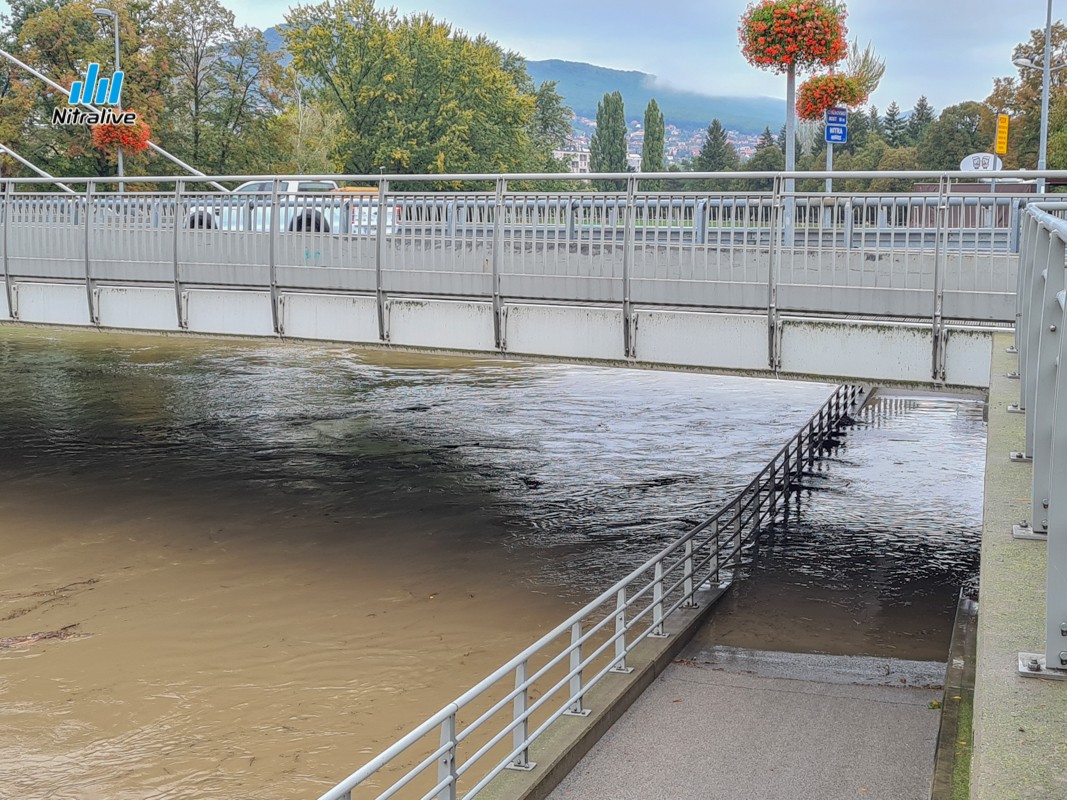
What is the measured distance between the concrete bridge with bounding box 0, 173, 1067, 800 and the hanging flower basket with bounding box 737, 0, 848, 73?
5946mm

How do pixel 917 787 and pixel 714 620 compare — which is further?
pixel 714 620

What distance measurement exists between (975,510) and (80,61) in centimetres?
3779

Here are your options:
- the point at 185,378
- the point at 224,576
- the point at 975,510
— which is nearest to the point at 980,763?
the point at 224,576

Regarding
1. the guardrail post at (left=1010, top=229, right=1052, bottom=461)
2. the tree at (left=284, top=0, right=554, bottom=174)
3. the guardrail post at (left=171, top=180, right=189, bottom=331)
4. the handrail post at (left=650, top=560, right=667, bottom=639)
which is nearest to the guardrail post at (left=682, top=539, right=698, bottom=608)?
the handrail post at (left=650, top=560, right=667, bottom=639)

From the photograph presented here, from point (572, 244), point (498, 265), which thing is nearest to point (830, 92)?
point (572, 244)

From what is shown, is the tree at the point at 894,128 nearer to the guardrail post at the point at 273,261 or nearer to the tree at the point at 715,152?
the tree at the point at 715,152

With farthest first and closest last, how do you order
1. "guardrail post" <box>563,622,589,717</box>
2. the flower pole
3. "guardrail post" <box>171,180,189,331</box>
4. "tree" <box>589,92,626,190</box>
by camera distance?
"tree" <box>589,92,626,190</box> → the flower pole → "guardrail post" <box>171,180,189,331</box> → "guardrail post" <box>563,622,589,717</box>

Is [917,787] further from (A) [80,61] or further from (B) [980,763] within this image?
(A) [80,61]

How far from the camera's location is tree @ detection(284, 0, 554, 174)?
2574 inches

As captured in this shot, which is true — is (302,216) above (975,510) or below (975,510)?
above

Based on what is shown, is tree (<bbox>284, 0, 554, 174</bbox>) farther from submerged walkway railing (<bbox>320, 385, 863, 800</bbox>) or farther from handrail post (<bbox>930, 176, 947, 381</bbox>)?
handrail post (<bbox>930, 176, 947, 381</bbox>)

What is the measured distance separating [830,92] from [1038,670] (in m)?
18.8

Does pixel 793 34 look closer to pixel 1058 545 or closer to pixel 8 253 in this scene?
pixel 8 253

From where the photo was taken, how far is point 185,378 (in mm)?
36281
